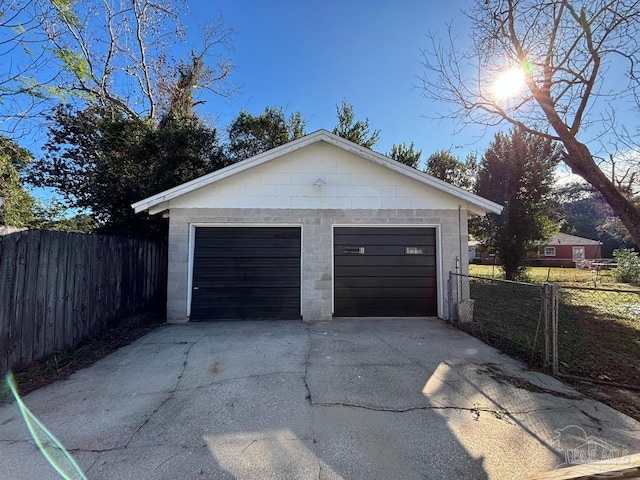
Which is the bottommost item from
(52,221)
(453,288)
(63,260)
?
(453,288)

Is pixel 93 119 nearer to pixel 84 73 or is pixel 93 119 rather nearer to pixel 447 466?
pixel 84 73

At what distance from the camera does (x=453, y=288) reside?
7508 millimetres

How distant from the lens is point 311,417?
122 inches

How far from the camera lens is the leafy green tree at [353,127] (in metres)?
16.7

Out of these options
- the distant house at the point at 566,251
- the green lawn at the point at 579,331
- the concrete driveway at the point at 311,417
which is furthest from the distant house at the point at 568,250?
the concrete driveway at the point at 311,417

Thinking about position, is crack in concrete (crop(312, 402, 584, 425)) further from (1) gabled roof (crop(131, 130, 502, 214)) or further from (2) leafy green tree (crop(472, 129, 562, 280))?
(2) leafy green tree (crop(472, 129, 562, 280))

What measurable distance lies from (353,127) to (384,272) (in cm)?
1116

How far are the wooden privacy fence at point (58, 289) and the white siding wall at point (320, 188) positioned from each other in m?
2.07

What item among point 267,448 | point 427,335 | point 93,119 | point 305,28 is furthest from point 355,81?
point 267,448

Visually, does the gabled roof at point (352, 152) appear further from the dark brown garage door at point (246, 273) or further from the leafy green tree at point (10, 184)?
the leafy green tree at point (10, 184)

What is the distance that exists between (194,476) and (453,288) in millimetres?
6563

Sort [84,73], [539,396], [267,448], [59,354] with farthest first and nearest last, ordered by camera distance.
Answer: [84,73]
[59,354]
[539,396]
[267,448]

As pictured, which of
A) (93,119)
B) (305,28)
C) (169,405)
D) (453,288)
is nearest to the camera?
(169,405)

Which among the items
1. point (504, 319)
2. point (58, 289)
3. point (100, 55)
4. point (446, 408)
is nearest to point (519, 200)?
point (504, 319)
